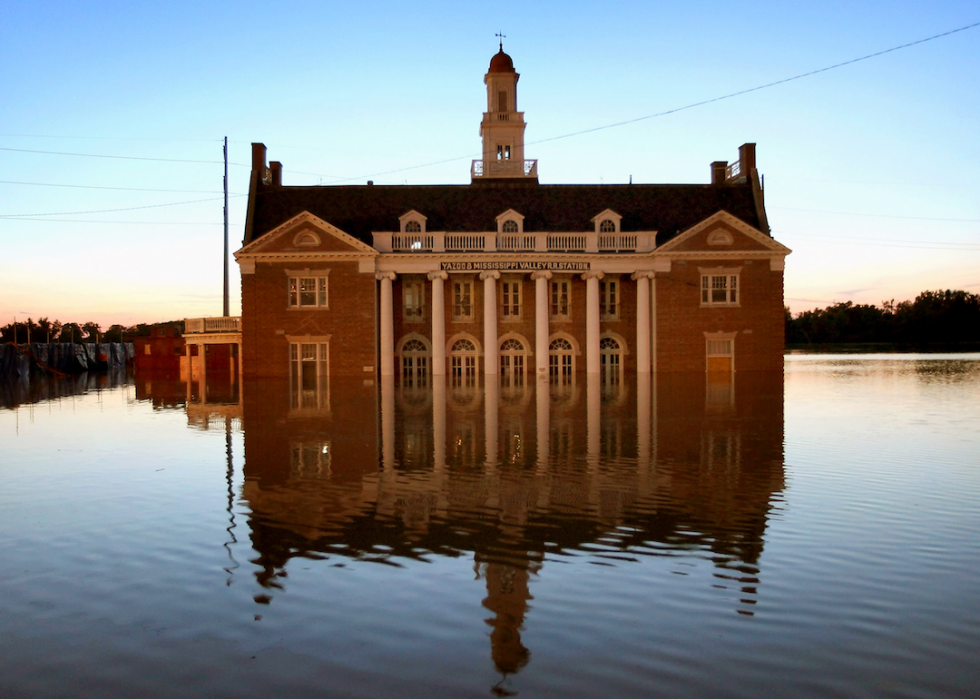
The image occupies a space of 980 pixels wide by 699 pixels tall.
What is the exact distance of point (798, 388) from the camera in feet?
101

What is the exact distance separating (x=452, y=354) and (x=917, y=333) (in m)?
95.1

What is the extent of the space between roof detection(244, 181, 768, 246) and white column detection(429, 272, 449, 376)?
12.9 ft

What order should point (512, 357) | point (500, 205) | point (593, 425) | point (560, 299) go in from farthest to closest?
1. point (500, 205)
2. point (560, 299)
3. point (512, 357)
4. point (593, 425)

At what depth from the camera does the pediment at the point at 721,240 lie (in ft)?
134

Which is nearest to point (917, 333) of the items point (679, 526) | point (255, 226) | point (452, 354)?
point (452, 354)

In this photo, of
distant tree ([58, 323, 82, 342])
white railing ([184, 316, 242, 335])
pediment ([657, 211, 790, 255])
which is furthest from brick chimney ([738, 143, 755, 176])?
distant tree ([58, 323, 82, 342])

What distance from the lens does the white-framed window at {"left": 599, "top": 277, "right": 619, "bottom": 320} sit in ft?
143

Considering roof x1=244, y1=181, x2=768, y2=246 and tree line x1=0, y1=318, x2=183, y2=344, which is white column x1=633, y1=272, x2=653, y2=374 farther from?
tree line x1=0, y1=318, x2=183, y2=344

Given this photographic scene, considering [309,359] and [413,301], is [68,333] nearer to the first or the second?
[309,359]

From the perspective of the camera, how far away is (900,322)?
118 m

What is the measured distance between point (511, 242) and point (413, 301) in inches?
248

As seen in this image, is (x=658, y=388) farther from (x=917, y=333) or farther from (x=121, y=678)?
(x=917, y=333)

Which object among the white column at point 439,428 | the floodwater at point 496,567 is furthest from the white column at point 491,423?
the white column at point 439,428

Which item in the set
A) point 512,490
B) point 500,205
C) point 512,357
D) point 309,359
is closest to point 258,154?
point 309,359
